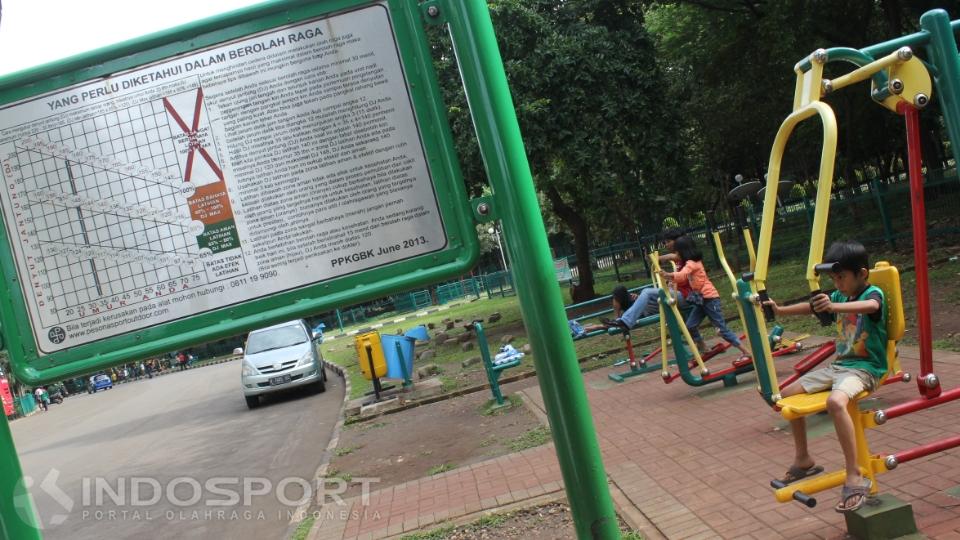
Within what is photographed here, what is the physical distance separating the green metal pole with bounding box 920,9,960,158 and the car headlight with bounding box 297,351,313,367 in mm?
12596

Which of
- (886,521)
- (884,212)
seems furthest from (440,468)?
(884,212)

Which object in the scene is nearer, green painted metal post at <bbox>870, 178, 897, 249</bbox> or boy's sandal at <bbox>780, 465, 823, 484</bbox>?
boy's sandal at <bbox>780, 465, 823, 484</bbox>

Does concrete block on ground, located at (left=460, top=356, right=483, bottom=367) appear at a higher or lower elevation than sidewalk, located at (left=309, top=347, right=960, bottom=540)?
lower

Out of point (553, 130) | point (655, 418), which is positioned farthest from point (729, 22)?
point (655, 418)

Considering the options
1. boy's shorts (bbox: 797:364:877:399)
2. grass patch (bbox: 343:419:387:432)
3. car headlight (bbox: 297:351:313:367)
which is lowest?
grass patch (bbox: 343:419:387:432)

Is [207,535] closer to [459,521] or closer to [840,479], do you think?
[459,521]

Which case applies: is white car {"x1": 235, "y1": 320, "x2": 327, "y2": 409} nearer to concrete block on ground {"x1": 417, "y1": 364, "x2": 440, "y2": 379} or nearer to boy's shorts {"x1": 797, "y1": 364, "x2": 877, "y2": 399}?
concrete block on ground {"x1": 417, "y1": 364, "x2": 440, "y2": 379}

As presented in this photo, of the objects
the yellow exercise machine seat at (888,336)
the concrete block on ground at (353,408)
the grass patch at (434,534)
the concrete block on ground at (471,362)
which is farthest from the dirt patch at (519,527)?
the concrete block on ground at (471,362)

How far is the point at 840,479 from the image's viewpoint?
382 cm

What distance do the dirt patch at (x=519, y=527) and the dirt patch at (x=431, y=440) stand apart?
1.83 meters

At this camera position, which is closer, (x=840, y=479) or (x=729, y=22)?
(x=840, y=479)

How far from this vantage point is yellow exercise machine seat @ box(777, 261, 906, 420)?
381 cm

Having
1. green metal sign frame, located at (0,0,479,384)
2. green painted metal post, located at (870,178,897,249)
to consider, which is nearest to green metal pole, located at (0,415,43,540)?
green metal sign frame, located at (0,0,479,384)

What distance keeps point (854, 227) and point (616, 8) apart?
8990 millimetres
